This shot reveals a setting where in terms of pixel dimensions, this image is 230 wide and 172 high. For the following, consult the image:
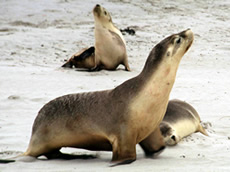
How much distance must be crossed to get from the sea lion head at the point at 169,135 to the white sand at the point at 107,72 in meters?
0.09

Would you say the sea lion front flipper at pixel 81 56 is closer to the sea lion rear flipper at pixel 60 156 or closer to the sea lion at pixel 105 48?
the sea lion at pixel 105 48

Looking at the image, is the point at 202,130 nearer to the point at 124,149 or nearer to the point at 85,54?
the point at 124,149

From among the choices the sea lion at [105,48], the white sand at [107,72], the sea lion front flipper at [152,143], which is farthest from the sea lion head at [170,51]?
the sea lion at [105,48]

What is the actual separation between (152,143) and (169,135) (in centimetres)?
55

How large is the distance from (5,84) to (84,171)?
149 inches

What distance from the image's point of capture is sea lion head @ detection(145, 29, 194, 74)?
3594 millimetres

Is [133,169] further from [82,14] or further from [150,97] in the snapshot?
[82,14]

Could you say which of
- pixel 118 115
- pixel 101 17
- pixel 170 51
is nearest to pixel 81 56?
pixel 101 17

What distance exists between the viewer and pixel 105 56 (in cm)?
867

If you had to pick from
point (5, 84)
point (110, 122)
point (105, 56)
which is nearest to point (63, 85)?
point (5, 84)

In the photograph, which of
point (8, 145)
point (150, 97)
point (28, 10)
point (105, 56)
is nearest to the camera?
point (150, 97)

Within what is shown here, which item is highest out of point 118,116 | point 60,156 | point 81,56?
point 118,116

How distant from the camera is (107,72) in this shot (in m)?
8.42

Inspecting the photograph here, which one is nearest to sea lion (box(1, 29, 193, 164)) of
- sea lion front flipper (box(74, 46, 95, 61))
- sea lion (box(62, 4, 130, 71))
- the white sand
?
the white sand
